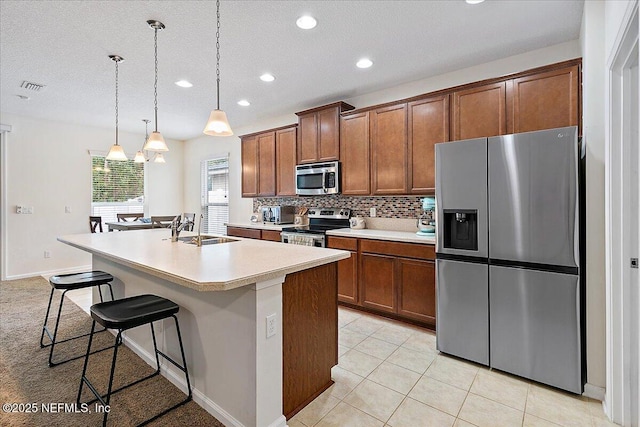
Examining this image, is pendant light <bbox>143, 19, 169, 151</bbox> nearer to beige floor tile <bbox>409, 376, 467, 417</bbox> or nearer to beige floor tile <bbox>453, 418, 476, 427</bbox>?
beige floor tile <bbox>409, 376, 467, 417</bbox>

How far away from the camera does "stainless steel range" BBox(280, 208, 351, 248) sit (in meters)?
3.89

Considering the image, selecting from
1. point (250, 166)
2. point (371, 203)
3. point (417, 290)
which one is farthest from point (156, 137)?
point (417, 290)

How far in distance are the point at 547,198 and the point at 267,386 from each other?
82.5 inches

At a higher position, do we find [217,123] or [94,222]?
[217,123]

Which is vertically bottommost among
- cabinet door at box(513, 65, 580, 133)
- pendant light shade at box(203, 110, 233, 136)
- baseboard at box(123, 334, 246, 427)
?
baseboard at box(123, 334, 246, 427)

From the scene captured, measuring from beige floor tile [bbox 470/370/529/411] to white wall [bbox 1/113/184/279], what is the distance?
650 centimetres

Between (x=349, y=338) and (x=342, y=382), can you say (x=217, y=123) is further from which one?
(x=349, y=338)

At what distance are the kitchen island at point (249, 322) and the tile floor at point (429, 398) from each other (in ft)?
0.63

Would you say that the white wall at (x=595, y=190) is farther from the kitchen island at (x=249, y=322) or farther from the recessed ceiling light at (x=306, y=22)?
the recessed ceiling light at (x=306, y=22)

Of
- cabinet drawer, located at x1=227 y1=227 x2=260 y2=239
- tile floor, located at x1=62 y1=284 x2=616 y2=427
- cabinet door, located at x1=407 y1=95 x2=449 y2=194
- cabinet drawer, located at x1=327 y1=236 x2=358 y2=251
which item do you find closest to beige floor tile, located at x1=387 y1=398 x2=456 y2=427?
tile floor, located at x1=62 y1=284 x2=616 y2=427

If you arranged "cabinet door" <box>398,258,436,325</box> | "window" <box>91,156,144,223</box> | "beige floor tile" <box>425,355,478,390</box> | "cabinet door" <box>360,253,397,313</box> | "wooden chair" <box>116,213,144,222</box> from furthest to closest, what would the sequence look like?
"window" <box>91,156,144,223</box> → "wooden chair" <box>116,213,144,222</box> → "cabinet door" <box>360,253,397,313</box> → "cabinet door" <box>398,258,436,325</box> → "beige floor tile" <box>425,355,478,390</box>

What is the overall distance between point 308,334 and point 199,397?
772 mm

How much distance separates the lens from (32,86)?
3.84 meters

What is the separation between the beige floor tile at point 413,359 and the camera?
96.4 inches
